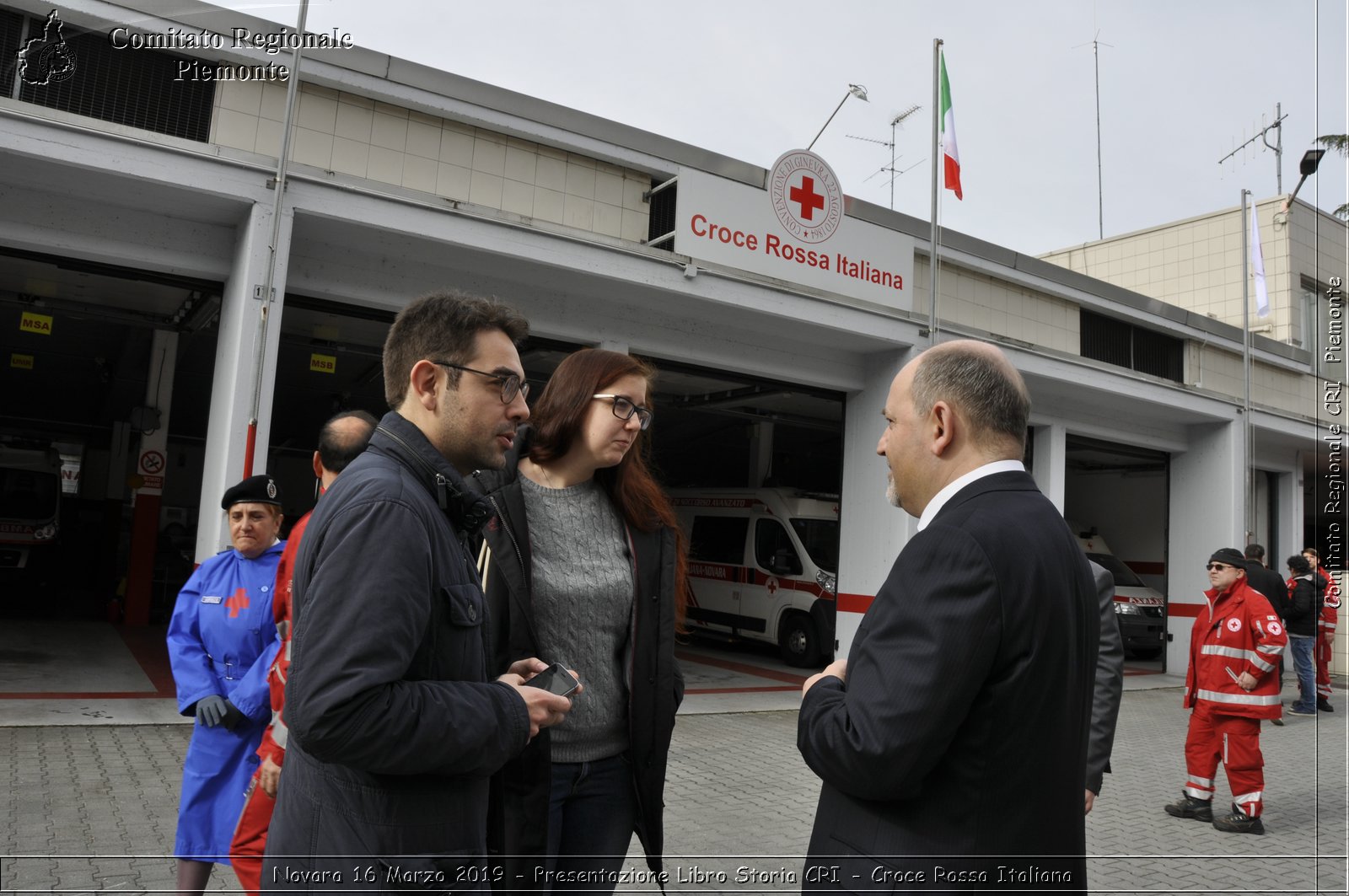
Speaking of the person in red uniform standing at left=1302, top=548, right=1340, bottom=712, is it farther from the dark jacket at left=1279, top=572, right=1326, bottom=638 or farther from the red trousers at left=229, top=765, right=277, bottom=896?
the red trousers at left=229, top=765, right=277, bottom=896

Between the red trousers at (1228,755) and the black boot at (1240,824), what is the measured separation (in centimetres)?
4

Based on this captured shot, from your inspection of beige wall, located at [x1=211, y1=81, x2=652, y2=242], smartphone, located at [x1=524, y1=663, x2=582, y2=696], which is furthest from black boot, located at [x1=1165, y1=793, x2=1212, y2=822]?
beige wall, located at [x1=211, y1=81, x2=652, y2=242]

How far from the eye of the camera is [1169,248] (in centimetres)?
2059

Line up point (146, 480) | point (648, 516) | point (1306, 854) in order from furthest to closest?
point (146, 480)
point (1306, 854)
point (648, 516)

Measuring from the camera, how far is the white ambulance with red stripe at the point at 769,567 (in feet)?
44.2

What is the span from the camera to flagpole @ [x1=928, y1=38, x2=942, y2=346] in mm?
10648

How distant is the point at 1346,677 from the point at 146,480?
771 inches

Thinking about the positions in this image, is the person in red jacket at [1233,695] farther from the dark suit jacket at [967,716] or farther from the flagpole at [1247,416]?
the flagpole at [1247,416]

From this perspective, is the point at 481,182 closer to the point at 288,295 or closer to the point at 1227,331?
the point at 288,295

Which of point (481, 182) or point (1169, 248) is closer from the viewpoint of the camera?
point (481, 182)

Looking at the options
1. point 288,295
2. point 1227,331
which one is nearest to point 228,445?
point 288,295

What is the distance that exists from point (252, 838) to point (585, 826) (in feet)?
4.35

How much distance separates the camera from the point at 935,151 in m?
10.7

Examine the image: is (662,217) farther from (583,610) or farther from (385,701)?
(385,701)
